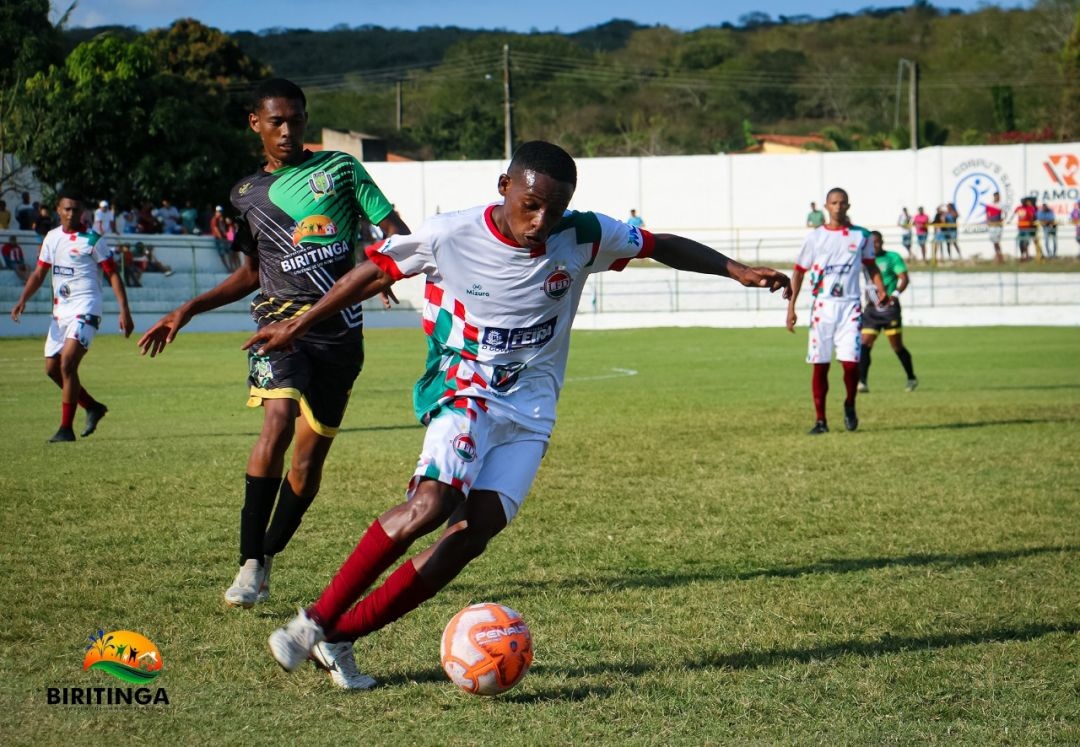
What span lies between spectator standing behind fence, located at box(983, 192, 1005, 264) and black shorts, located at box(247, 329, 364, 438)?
37655 mm

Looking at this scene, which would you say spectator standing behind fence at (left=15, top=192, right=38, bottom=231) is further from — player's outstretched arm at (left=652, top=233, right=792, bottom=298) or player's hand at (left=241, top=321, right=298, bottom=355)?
player's outstretched arm at (left=652, top=233, right=792, bottom=298)

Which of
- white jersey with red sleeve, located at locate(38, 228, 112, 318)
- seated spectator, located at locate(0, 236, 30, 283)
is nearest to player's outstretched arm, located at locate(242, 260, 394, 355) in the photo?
white jersey with red sleeve, located at locate(38, 228, 112, 318)

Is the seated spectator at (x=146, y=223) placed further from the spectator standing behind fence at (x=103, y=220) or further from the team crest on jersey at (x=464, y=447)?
the team crest on jersey at (x=464, y=447)

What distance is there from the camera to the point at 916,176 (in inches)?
2020

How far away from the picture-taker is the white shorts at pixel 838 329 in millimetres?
13359

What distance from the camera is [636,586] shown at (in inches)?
253

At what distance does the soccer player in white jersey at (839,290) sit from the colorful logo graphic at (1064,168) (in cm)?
4035

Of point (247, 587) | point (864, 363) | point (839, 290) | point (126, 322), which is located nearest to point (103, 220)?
point (864, 363)

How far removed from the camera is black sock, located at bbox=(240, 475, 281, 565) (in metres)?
6.06

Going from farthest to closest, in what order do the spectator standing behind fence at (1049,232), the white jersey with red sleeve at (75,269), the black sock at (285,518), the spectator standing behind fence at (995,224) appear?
the spectator standing behind fence at (1049,232), the spectator standing behind fence at (995,224), the white jersey with red sleeve at (75,269), the black sock at (285,518)

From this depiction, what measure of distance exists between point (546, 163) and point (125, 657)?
2462 mm

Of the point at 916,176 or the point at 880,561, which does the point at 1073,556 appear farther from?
the point at 916,176

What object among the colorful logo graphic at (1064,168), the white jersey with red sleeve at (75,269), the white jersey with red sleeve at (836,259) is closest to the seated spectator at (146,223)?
the white jersey with red sleeve at (75,269)

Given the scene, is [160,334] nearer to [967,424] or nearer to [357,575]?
[357,575]
